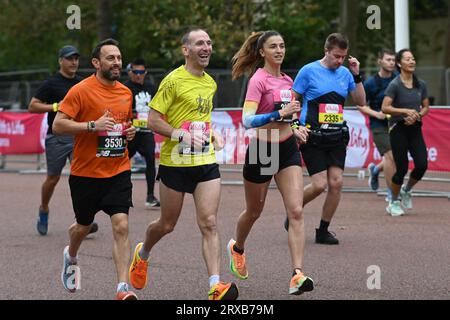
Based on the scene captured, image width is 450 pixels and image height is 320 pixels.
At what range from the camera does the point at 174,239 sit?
10.7 m

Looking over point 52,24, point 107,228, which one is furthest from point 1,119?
point 52,24

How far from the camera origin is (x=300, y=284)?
23.8ft

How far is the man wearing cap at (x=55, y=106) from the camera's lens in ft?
35.1

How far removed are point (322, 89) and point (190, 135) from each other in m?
2.85

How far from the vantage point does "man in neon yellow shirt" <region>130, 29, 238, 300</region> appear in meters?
7.50

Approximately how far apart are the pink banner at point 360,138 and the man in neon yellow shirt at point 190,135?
19.6 ft

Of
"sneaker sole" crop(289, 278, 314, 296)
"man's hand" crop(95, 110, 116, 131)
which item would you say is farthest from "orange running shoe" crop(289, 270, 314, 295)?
"man's hand" crop(95, 110, 116, 131)

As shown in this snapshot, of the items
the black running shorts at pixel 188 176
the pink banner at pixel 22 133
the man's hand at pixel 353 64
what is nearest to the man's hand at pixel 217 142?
the black running shorts at pixel 188 176

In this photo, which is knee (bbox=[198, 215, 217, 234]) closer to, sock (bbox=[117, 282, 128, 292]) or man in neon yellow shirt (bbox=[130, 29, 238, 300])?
man in neon yellow shirt (bbox=[130, 29, 238, 300])

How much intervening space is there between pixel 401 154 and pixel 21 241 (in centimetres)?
461

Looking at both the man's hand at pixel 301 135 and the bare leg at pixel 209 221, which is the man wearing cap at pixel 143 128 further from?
the bare leg at pixel 209 221

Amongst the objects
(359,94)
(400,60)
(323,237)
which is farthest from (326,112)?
(400,60)

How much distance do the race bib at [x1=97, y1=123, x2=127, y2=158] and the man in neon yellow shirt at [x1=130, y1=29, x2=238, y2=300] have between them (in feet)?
0.78

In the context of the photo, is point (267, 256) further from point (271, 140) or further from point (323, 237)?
point (271, 140)
